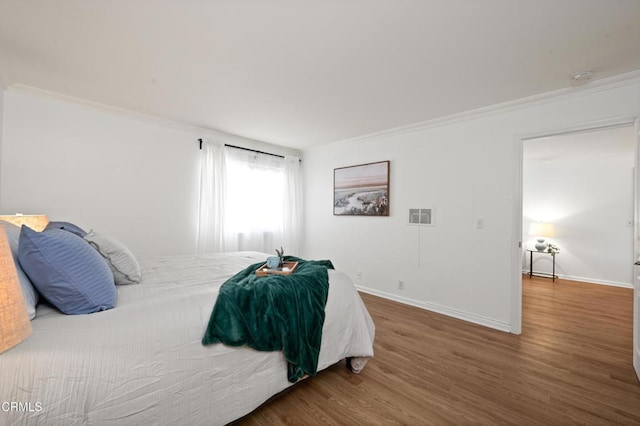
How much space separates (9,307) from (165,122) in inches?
135

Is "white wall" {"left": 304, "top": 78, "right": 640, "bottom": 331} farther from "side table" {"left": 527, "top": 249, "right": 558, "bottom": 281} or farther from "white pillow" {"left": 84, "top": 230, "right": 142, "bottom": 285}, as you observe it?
"side table" {"left": 527, "top": 249, "right": 558, "bottom": 281}

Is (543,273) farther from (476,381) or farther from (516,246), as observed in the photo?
(476,381)

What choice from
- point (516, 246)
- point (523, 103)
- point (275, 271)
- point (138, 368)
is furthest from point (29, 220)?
point (523, 103)

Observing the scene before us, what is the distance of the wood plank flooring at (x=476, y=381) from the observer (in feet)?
5.62

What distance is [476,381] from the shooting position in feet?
6.75

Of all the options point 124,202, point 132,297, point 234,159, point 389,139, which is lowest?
point 132,297

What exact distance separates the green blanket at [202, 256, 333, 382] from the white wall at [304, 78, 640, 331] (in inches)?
86.8

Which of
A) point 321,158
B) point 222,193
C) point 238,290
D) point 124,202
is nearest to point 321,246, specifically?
point 321,158

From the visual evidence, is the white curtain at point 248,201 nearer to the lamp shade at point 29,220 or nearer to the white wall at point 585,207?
the lamp shade at point 29,220

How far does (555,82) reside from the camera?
2.50 metres

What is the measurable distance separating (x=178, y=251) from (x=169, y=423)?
281cm

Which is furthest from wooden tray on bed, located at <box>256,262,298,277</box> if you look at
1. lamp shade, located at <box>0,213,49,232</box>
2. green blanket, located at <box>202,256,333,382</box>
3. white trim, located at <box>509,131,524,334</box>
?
white trim, located at <box>509,131,524,334</box>

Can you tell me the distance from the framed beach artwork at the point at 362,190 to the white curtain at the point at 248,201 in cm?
92

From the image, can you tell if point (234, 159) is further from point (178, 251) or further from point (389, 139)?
point (389, 139)
